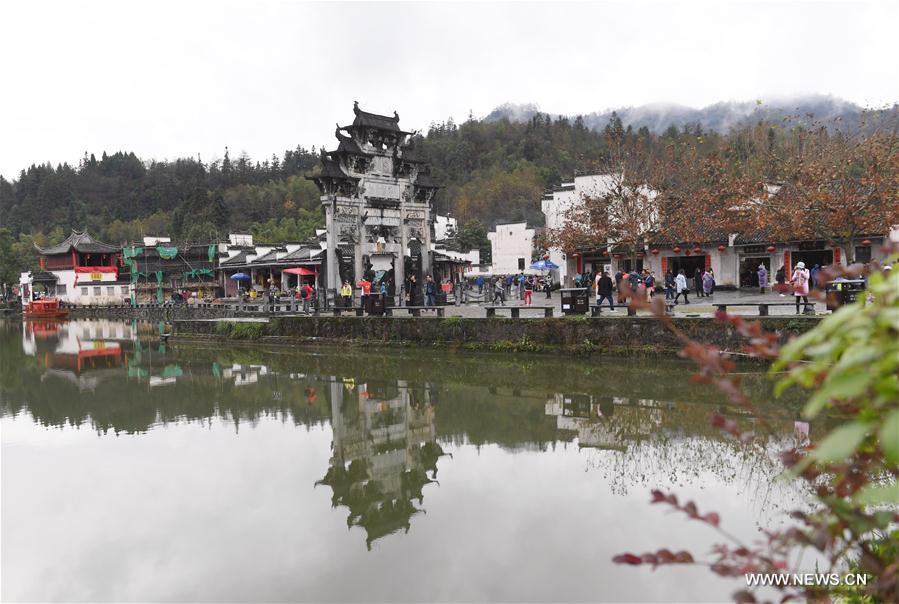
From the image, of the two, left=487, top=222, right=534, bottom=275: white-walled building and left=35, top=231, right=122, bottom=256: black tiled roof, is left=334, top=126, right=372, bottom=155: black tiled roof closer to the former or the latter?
left=487, top=222, right=534, bottom=275: white-walled building

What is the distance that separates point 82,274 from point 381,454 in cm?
5722

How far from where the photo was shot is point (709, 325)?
16969 mm

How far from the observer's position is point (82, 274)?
58.8m

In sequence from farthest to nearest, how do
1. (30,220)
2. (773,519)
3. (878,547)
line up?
(30,220) → (773,519) → (878,547)

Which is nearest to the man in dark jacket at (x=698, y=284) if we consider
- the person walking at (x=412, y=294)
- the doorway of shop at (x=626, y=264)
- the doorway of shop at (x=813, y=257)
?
the doorway of shop at (x=813, y=257)

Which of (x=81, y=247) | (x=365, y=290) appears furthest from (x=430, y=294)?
(x=81, y=247)

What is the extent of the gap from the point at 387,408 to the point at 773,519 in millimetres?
8464

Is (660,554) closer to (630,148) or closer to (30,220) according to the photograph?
(630,148)

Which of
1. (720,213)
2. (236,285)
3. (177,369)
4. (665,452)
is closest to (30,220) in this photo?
(236,285)

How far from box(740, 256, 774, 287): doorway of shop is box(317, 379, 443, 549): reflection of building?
21295 mm

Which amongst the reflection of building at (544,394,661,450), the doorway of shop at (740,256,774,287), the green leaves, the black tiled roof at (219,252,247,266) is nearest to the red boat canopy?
the black tiled roof at (219,252,247,266)

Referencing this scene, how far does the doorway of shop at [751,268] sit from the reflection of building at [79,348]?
26309 mm

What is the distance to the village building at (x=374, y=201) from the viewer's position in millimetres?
26141

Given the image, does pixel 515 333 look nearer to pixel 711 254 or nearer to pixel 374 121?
pixel 374 121
